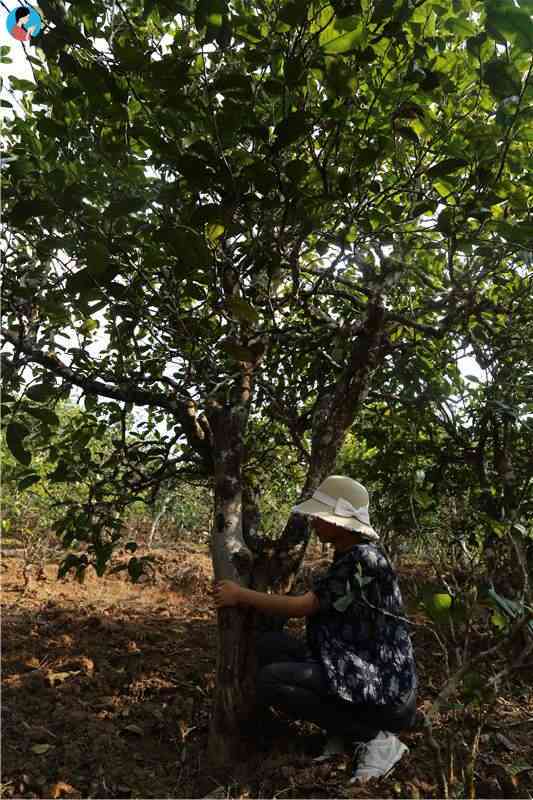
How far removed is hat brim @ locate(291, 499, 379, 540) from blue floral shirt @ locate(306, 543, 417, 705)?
71 mm

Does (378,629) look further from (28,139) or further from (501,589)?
(28,139)

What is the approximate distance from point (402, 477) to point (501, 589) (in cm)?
98

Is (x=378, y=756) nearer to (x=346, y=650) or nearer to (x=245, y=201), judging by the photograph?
(x=346, y=650)

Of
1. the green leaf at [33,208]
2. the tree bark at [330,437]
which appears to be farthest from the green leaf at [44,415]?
the tree bark at [330,437]

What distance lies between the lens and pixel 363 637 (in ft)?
8.38

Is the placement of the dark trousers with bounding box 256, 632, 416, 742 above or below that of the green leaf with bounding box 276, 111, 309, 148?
below

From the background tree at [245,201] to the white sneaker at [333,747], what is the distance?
14.3 inches

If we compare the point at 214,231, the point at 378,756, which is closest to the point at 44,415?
the point at 214,231

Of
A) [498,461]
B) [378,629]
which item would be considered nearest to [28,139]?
[378,629]

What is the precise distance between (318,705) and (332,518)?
0.79 metres

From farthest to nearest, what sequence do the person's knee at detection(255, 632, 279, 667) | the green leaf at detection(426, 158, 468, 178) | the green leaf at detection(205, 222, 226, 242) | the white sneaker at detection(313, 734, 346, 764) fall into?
the person's knee at detection(255, 632, 279, 667)
the white sneaker at detection(313, 734, 346, 764)
the green leaf at detection(426, 158, 468, 178)
the green leaf at detection(205, 222, 226, 242)

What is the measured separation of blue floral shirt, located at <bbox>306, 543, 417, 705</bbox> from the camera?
97.3 inches

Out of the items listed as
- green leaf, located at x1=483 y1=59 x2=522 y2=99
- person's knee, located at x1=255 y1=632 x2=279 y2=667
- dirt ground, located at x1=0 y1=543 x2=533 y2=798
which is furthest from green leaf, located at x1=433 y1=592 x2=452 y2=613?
person's knee, located at x1=255 y1=632 x2=279 y2=667

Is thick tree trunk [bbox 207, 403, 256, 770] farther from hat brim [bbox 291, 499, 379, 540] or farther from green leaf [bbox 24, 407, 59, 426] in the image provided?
green leaf [bbox 24, 407, 59, 426]
